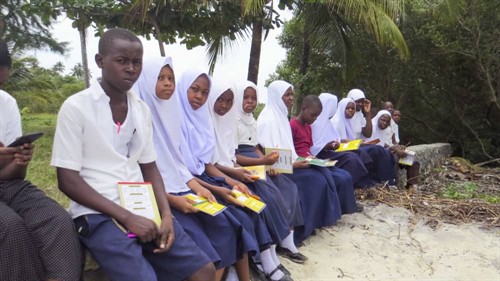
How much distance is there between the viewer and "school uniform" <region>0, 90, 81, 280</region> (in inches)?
72.2

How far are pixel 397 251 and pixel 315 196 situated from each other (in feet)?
2.97

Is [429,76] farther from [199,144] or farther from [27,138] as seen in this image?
[27,138]

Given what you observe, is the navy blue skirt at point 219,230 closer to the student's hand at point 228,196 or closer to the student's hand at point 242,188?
the student's hand at point 228,196

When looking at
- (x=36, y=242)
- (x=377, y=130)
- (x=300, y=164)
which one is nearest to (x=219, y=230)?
(x=36, y=242)

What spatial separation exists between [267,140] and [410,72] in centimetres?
799

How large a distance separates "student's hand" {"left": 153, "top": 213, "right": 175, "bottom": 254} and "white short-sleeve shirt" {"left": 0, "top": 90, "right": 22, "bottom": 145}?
941 mm

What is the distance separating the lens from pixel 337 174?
4500 mm

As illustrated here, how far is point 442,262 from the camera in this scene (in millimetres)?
3887

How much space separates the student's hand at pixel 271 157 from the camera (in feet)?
12.0

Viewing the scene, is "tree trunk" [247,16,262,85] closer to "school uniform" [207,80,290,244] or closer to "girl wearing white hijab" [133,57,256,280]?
"school uniform" [207,80,290,244]

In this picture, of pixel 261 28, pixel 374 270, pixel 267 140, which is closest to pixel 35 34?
pixel 261 28

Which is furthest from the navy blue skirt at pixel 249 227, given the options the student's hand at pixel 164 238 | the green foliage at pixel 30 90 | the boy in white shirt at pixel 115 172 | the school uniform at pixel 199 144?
the green foliage at pixel 30 90

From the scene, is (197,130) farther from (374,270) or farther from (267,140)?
(374,270)

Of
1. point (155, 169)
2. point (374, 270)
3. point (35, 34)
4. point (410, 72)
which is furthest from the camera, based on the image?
point (35, 34)
